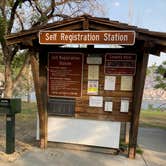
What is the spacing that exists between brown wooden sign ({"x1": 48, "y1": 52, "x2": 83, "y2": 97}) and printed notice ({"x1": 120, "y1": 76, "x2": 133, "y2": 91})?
1.00m

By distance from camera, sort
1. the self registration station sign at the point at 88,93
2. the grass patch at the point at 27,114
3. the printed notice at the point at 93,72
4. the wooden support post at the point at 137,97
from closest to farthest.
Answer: the wooden support post at the point at 137,97
the self registration station sign at the point at 88,93
the printed notice at the point at 93,72
the grass patch at the point at 27,114

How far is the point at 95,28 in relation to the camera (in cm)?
602

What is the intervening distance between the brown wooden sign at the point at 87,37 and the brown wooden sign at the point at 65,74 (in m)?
0.86

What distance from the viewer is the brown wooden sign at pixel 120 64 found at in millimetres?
6449

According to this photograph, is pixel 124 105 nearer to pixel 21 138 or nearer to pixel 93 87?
pixel 93 87

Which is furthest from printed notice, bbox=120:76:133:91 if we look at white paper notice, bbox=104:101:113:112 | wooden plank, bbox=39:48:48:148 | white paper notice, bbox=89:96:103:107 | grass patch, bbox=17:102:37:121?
grass patch, bbox=17:102:37:121

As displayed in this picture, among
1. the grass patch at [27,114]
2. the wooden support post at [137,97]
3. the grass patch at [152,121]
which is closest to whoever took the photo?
the wooden support post at [137,97]

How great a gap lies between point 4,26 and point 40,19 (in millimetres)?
1662

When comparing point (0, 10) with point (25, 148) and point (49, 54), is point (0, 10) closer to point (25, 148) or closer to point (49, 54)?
point (49, 54)

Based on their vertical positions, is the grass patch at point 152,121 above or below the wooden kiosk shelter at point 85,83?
below

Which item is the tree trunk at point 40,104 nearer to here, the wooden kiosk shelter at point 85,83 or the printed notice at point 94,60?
the wooden kiosk shelter at point 85,83

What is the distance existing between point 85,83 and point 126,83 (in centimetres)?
97

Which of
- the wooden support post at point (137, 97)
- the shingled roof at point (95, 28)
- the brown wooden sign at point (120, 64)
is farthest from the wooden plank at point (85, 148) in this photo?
the shingled roof at point (95, 28)

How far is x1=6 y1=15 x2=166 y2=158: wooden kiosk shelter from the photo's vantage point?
6.17 m
